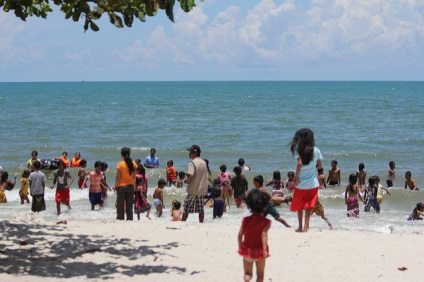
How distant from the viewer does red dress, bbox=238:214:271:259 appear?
580 centimetres

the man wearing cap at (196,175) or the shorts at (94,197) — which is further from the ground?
the man wearing cap at (196,175)

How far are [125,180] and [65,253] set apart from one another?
9.15ft

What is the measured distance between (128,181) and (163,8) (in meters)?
5.05

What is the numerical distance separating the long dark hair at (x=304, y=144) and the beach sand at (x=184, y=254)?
3.56 feet

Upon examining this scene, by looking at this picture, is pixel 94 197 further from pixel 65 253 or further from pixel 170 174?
pixel 65 253

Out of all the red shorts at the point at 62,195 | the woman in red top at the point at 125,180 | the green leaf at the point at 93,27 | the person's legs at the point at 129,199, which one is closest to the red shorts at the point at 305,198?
the woman in red top at the point at 125,180

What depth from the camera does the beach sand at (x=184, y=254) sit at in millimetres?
6980

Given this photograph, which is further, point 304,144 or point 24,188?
point 24,188

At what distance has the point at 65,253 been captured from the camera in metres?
7.78

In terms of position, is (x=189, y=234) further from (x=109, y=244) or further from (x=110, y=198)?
(x=110, y=198)

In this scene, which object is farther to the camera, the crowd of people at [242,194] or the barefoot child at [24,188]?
the barefoot child at [24,188]

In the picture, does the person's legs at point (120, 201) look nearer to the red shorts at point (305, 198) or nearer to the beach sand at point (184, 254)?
the beach sand at point (184, 254)

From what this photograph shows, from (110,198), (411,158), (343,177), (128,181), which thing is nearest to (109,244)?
(128,181)

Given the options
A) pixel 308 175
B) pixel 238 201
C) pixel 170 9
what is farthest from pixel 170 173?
pixel 170 9
